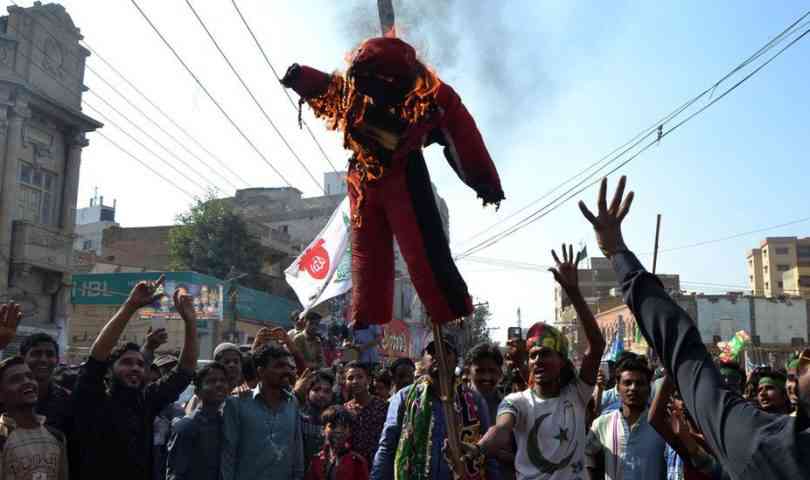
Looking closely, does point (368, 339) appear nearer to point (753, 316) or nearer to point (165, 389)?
point (165, 389)

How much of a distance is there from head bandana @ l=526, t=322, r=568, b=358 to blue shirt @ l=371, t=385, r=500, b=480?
610 mm

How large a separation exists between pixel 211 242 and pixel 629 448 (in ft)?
96.1

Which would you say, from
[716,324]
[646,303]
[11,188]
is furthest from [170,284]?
[716,324]

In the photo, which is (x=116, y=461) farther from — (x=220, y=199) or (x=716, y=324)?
(x=716, y=324)

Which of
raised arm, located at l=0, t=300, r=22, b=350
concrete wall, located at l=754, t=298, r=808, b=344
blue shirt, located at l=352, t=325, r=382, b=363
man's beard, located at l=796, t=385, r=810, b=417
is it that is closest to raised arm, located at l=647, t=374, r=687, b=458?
man's beard, located at l=796, t=385, r=810, b=417

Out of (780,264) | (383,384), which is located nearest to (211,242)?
(383,384)

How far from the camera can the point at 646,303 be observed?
180 centimetres

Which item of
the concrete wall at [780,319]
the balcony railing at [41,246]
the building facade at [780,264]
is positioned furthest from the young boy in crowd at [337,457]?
the building facade at [780,264]

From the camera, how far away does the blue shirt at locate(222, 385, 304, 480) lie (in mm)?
4426

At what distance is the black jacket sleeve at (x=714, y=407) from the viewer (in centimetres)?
149

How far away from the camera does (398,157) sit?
366 centimetres

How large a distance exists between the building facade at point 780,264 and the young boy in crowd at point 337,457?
282 ft

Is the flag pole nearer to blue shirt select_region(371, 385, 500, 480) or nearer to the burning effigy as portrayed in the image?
the burning effigy

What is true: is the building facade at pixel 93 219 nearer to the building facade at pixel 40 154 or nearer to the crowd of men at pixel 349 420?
the building facade at pixel 40 154
